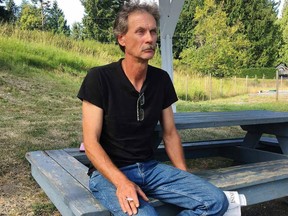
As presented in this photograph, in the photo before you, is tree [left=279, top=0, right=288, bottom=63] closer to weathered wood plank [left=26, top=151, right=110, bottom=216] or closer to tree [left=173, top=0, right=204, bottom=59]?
tree [left=173, top=0, right=204, bottom=59]

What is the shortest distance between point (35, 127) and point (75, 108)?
2.78 metres

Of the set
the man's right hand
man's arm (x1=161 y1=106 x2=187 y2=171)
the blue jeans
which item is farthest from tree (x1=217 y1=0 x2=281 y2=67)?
the man's right hand

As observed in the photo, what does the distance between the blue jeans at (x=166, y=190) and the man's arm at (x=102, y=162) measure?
0.13 feet

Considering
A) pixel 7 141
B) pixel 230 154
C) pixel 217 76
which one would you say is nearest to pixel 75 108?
pixel 7 141

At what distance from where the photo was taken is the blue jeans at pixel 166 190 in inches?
67.0

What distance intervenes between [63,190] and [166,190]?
513mm

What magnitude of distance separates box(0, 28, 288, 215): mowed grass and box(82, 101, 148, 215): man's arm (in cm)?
133

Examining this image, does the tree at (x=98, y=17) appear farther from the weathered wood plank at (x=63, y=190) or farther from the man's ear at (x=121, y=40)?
the man's ear at (x=121, y=40)

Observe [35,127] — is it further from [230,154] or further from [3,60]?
[3,60]

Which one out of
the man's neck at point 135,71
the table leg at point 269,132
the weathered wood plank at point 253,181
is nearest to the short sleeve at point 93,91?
the man's neck at point 135,71

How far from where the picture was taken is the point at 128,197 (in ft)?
5.32

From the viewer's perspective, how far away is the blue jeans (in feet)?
5.59

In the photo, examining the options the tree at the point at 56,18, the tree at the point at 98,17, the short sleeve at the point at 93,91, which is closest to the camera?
the short sleeve at the point at 93,91

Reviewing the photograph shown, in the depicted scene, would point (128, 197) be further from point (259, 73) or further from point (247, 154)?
point (259, 73)
